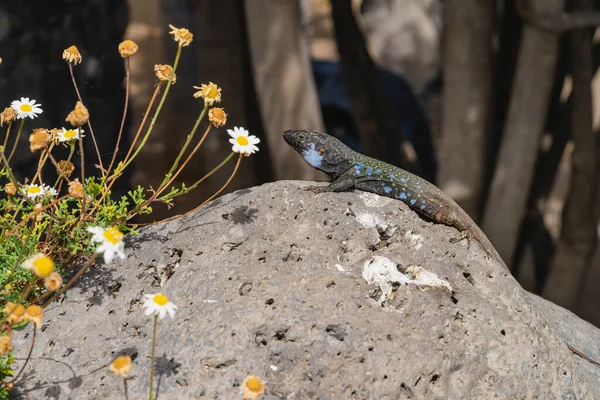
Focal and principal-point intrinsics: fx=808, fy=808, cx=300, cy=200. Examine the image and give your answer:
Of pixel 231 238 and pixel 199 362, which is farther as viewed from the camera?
pixel 231 238

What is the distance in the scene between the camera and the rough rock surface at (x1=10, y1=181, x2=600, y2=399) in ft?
9.23

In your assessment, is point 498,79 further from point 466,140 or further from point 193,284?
point 193,284

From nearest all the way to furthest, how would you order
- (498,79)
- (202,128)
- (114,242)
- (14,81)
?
(114,242), (14,81), (498,79), (202,128)

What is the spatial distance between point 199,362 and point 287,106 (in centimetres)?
458

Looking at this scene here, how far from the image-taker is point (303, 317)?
2916mm

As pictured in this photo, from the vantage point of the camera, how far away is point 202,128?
325 inches

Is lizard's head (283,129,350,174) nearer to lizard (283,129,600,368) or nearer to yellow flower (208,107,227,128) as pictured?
lizard (283,129,600,368)

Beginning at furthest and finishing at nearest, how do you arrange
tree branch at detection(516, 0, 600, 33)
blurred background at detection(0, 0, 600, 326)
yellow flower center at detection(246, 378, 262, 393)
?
tree branch at detection(516, 0, 600, 33) → blurred background at detection(0, 0, 600, 326) → yellow flower center at detection(246, 378, 262, 393)

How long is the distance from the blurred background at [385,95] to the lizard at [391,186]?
2079mm

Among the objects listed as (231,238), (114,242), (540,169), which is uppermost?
(114,242)

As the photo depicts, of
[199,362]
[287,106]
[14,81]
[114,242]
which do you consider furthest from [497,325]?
[287,106]

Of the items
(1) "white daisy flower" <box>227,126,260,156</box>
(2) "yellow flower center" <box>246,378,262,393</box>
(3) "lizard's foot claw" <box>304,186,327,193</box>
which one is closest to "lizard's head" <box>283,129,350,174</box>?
(3) "lizard's foot claw" <box>304,186,327,193</box>

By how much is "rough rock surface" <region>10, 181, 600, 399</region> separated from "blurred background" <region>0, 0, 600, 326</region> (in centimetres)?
236

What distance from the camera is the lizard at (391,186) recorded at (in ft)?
11.6
